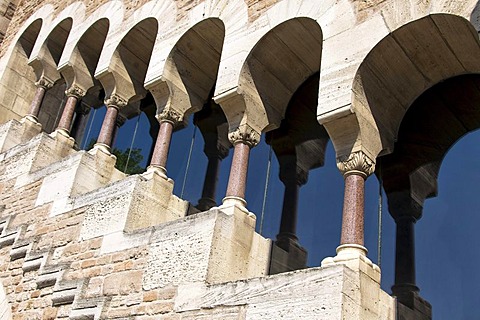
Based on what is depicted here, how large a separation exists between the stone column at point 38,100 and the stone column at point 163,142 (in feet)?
11.2

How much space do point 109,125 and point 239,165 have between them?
2.67 m

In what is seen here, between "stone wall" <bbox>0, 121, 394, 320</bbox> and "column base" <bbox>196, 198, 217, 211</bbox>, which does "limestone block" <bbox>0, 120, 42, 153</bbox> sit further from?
"column base" <bbox>196, 198, 217, 211</bbox>

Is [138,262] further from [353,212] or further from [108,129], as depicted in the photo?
[108,129]

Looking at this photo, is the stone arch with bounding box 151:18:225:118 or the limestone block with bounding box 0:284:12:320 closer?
the limestone block with bounding box 0:284:12:320

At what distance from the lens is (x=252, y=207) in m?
6.72

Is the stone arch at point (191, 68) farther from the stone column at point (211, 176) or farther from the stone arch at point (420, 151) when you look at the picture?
the stone arch at point (420, 151)

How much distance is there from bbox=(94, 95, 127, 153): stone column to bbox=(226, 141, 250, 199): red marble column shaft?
7.86ft

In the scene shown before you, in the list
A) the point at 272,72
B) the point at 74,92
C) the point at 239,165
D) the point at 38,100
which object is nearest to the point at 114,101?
the point at 74,92

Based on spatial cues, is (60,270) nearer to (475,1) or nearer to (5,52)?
(475,1)

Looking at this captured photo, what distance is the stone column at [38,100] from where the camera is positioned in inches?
349

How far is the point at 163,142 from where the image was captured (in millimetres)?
6332

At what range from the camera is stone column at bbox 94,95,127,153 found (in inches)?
282

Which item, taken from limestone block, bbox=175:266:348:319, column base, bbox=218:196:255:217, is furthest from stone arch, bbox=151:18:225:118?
limestone block, bbox=175:266:348:319

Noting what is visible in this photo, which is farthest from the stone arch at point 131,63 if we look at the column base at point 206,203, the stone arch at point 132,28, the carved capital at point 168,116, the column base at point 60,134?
the column base at point 206,203
